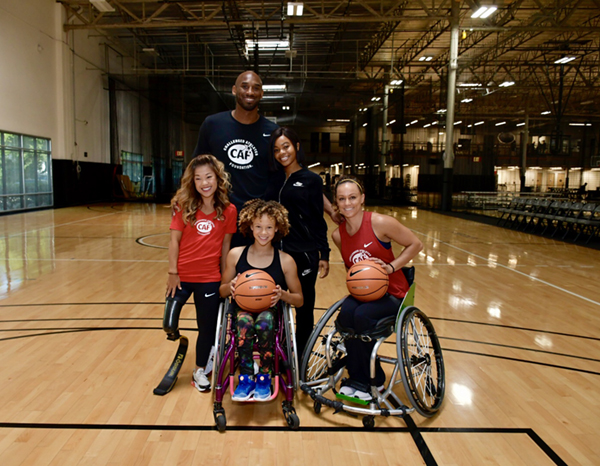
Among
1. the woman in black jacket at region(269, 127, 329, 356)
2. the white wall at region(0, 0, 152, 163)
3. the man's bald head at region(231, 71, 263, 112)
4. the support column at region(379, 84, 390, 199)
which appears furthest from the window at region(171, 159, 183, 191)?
the woman in black jacket at region(269, 127, 329, 356)

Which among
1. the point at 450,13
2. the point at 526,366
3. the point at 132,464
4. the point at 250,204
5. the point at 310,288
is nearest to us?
the point at 132,464

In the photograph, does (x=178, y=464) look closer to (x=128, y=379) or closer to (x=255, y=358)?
(x=255, y=358)

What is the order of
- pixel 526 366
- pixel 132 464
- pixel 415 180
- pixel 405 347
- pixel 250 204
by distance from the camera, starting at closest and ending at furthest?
pixel 132 464 < pixel 405 347 < pixel 250 204 < pixel 526 366 < pixel 415 180

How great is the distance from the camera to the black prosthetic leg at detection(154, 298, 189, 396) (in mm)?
2352

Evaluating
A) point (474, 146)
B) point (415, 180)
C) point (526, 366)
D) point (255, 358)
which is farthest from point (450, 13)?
point (255, 358)

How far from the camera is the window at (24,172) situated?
1205cm

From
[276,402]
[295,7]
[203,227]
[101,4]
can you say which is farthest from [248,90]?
[101,4]

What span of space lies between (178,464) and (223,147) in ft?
5.04

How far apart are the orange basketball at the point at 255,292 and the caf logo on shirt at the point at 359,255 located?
470mm

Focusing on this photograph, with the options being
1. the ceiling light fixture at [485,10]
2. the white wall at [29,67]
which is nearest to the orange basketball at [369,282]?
the ceiling light fixture at [485,10]

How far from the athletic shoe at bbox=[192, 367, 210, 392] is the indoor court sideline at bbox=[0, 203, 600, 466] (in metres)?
0.05

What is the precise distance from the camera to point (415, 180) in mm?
19000

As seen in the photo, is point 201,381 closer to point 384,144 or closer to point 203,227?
point 203,227

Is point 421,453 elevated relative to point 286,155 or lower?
lower
